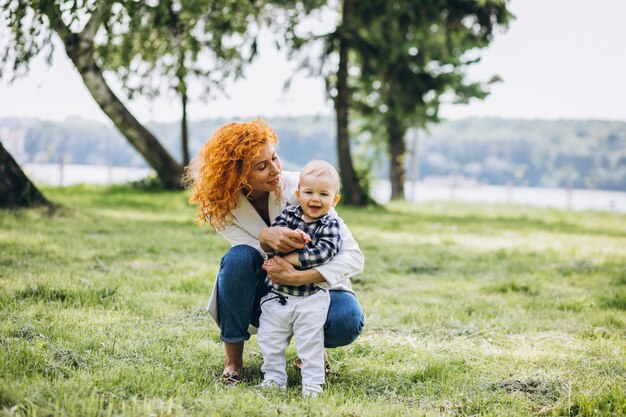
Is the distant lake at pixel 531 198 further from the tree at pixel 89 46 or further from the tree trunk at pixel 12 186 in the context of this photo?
the tree trunk at pixel 12 186

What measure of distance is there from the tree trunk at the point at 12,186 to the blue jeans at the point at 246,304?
6547mm

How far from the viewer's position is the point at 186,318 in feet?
13.4

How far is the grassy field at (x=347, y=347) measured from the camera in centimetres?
Result: 259

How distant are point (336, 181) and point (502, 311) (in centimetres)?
247

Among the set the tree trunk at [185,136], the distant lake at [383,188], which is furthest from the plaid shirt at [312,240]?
the tree trunk at [185,136]

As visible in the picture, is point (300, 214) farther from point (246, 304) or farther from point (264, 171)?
point (246, 304)

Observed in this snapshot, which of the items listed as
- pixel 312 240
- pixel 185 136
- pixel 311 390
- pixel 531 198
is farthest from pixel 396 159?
pixel 311 390

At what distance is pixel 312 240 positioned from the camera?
2912mm

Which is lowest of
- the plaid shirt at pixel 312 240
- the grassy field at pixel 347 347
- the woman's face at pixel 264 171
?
the grassy field at pixel 347 347

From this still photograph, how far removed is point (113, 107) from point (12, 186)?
4.24 meters

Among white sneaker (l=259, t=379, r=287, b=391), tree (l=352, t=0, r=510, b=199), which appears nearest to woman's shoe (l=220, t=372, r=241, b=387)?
white sneaker (l=259, t=379, r=287, b=391)

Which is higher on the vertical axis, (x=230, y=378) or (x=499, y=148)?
(x=499, y=148)

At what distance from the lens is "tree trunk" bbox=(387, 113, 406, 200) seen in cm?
2036

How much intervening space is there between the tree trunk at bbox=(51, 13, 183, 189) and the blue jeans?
754 centimetres
